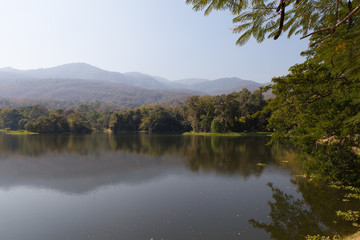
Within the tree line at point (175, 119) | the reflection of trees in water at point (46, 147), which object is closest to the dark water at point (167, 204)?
the reflection of trees in water at point (46, 147)

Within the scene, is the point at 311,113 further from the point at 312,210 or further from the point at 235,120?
the point at 235,120

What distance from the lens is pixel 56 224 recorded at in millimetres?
10602

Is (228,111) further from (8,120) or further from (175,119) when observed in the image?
(8,120)

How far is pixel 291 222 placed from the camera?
33.6 feet

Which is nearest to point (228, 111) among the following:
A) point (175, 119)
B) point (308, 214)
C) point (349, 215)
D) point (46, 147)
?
point (175, 119)

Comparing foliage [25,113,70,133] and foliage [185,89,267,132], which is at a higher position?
foliage [185,89,267,132]

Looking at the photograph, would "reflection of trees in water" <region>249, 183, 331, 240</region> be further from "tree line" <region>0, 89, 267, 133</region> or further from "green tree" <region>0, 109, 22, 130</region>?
"green tree" <region>0, 109, 22, 130</region>

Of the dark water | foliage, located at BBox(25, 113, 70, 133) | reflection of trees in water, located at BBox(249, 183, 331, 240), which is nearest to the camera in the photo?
reflection of trees in water, located at BBox(249, 183, 331, 240)

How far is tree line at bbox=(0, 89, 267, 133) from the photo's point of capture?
7494 centimetres

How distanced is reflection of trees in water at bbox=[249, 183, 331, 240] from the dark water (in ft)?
0.12

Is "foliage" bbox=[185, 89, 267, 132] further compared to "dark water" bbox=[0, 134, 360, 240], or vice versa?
"foliage" bbox=[185, 89, 267, 132]

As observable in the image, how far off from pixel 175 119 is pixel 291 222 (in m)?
86.0

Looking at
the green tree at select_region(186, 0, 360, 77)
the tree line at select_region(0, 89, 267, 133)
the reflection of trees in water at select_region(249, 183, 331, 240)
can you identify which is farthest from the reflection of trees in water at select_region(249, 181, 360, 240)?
the tree line at select_region(0, 89, 267, 133)

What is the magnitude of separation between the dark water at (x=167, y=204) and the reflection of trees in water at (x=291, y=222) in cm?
4
